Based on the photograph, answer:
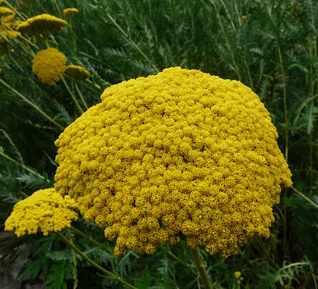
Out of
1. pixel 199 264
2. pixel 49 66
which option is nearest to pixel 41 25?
pixel 49 66

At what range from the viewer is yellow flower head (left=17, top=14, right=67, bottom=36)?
6.81ft

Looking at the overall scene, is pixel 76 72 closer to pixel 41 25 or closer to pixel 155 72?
pixel 41 25

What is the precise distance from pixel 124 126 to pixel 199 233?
50 centimetres

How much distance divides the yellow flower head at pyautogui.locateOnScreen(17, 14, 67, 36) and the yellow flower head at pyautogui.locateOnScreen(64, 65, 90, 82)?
30cm

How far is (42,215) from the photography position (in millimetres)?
1428

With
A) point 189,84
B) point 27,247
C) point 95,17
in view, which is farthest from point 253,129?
point 95,17

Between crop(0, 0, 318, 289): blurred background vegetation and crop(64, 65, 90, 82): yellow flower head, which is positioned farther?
crop(64, 65, 90, 82): yellow flower head

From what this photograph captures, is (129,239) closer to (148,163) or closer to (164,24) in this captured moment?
(148,163)

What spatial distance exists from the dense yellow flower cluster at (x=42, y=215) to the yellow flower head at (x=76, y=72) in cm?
92

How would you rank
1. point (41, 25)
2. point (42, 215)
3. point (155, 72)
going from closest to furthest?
1. point (42, 215)
2. point (41, 25)
3. point (155, 72)

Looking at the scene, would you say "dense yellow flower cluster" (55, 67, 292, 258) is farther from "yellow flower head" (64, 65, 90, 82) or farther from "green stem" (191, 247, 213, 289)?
"yellow flower head" (64, 65, 90, 82)

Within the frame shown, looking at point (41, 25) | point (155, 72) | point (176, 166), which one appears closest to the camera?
point (176, 166)

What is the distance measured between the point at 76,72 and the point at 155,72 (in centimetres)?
61

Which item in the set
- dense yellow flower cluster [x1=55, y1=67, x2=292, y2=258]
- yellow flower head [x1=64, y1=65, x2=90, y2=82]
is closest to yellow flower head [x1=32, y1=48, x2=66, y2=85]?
yellow flower head [x1=64, y1=65, x2=90, y2=82]
